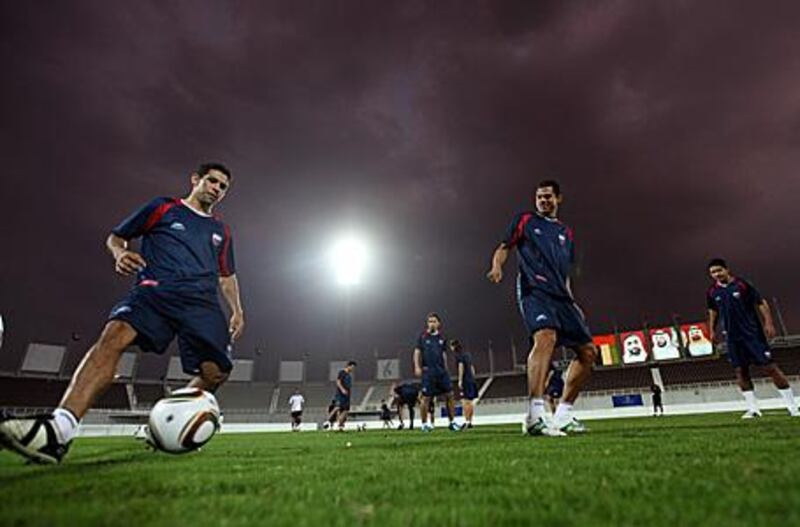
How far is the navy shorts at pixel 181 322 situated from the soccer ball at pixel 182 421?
1.45 feet

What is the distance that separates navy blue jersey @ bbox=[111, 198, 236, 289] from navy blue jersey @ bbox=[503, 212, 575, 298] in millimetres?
3649

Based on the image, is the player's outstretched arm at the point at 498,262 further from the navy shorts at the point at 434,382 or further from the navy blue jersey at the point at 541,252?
the navy shorts at the point at 434,382

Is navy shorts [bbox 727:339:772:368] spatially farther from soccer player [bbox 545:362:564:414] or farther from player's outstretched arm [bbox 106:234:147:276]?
player's outstretched arm [bbox 106:234:147:276]

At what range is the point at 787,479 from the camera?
72.8 inches

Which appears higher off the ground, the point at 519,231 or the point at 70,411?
the point at 519,231

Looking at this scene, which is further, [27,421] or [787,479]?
[27,421]

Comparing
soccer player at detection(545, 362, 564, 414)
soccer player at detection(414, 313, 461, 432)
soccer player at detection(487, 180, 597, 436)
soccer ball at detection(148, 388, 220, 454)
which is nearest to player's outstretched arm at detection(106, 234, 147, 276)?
soccer ball at detection(148, 388, 220, 454)

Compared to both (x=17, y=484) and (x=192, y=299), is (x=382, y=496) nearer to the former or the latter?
(x=17, y=484)

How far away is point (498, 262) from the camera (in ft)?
19.8

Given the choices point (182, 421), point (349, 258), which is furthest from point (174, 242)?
point (349, 258)

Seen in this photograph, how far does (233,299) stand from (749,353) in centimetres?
971

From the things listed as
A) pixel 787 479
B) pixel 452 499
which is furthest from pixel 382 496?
pixel 787 479

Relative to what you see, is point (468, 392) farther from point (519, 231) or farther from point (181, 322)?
point (181, 322)

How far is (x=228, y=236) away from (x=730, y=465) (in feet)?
14.9
